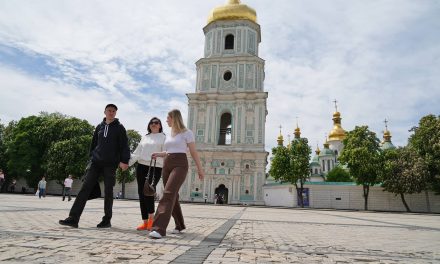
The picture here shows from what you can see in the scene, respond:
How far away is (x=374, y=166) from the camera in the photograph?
30.6m

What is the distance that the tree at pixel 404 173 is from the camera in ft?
94.3

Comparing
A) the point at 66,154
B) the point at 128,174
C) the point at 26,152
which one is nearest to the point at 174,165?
the point at 66,154

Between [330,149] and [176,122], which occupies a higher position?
[330,149]

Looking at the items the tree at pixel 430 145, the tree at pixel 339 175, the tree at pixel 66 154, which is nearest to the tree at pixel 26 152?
the tree at pixel 66 154

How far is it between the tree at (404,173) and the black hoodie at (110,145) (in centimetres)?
2965

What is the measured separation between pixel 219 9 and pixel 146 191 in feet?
118

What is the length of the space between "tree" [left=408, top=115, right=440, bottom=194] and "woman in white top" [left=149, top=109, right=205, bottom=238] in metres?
30.3

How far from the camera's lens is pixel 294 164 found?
1281 inches

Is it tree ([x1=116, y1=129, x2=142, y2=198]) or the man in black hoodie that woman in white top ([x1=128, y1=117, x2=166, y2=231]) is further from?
tree ([x1=116, y1=129, x2=142, y2=198])

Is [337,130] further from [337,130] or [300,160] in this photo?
[300,160]

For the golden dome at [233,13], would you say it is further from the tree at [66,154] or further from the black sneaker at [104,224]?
the black sneaker at [104,224]

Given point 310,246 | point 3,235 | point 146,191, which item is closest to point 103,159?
point 146,191

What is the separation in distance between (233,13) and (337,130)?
3777cm

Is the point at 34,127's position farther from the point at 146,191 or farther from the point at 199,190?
the point at 146,191
